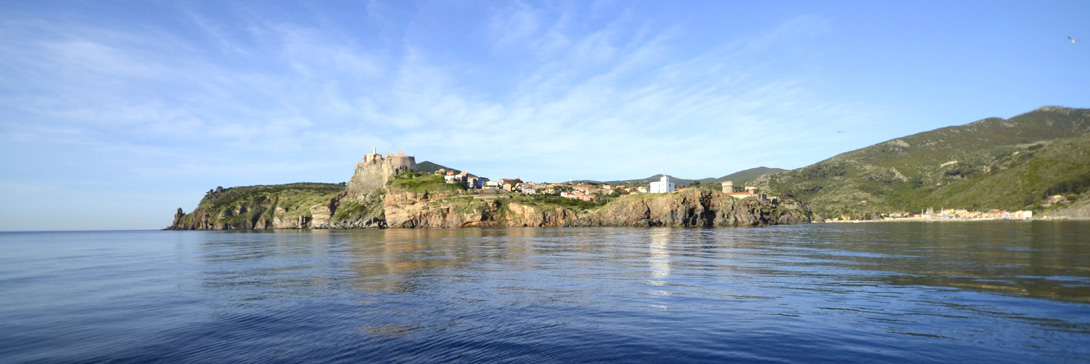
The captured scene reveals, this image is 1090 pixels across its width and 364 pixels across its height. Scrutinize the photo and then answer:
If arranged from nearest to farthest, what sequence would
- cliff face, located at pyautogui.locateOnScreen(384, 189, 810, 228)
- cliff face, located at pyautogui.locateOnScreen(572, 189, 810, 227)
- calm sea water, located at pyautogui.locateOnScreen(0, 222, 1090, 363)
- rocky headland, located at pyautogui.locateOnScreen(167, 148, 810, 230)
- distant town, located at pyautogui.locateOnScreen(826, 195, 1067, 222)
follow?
1. calm sea water, located at pyautogui.locateOnScreen(0, 222, 1090, 363)
2. cliff face, located at pyautogui.locateOnScreen(572, 189, 810, 227)
3. cliff face, located at pyautogui.locateOnScreen(384, 189, 810, 228)
4. rocky headland, located at pyautogui.locateOnScreen(167, 148, 810, 230)
5. distant town, located at pyautogui.locateOnScreen(826, 195, 1067, 222)

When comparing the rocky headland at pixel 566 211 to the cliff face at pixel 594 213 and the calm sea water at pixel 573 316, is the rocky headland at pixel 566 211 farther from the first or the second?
the calm sea water at pixel 573 316

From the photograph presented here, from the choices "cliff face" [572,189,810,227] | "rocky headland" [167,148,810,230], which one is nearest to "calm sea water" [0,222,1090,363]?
"cliff face" [572,189,810,227]

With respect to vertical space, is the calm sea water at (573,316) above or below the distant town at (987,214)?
above

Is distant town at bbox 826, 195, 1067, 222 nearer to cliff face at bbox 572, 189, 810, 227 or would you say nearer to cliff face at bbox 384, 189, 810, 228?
cliff face at bbox 384, 189, 810, 228

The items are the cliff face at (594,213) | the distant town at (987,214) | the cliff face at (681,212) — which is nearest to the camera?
the cliff face at (681,212)

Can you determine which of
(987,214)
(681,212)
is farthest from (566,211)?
(987,214)

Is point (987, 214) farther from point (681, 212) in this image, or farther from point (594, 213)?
point (594, 213)

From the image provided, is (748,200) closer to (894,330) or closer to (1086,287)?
(1086,287)

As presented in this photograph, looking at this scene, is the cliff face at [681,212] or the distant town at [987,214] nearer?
the cliff face at [681,212]

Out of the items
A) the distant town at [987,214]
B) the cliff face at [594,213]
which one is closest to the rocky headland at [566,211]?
the cliff face at [594,213]

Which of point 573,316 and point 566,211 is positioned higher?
point 566,211

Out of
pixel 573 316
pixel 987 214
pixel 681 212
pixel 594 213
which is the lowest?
pixel 987 214

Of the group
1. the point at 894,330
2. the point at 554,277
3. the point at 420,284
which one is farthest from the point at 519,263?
the point at 894,330

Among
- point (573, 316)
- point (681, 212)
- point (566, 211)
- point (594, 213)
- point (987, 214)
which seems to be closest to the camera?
point (573, 316)
